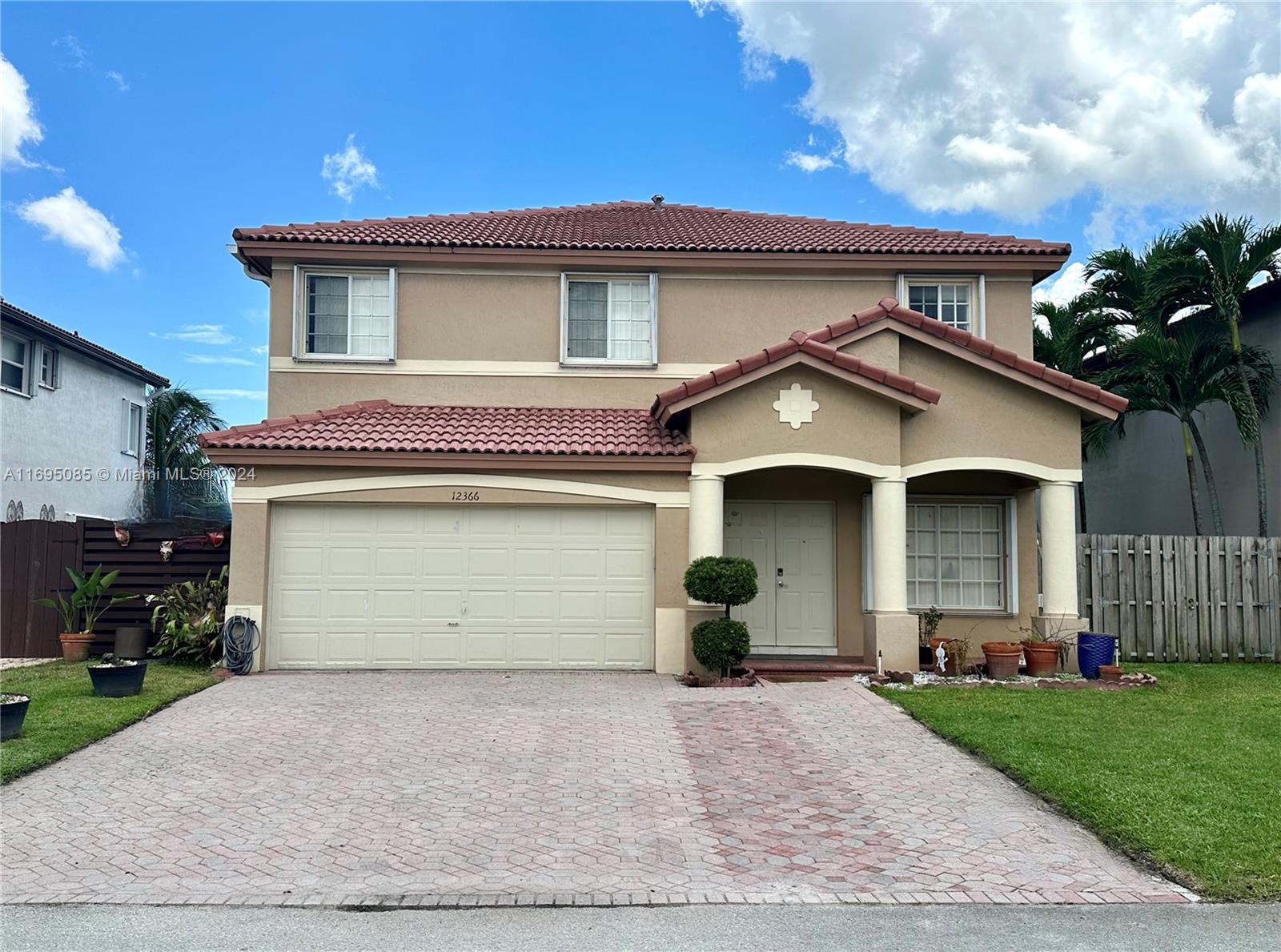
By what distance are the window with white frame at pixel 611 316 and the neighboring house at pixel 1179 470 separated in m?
10.2

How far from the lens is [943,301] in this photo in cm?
1627

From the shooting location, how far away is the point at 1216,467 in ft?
61.6

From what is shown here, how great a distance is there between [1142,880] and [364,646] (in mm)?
9958

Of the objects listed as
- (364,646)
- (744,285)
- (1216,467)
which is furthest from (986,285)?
(364,646)

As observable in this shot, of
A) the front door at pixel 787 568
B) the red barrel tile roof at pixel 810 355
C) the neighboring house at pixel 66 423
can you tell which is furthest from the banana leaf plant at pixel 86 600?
the front door at pixel 787 568

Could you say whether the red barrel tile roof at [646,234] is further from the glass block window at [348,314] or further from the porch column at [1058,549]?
the porch column at [1058,549]

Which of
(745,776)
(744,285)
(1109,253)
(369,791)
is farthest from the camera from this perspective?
(1109,253)

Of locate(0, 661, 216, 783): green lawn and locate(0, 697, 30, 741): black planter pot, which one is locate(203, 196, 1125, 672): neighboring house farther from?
locate(0, 697, 30, 741): black planter pot

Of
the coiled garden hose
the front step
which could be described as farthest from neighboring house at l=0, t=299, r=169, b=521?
the front step

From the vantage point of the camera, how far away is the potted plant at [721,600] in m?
12.1

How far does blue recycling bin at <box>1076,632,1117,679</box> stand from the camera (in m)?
13.0

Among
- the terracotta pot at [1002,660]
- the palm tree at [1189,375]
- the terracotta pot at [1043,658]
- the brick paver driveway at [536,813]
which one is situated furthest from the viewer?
the palm tree at [1189,375]

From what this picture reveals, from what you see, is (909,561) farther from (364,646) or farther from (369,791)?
(369,791)

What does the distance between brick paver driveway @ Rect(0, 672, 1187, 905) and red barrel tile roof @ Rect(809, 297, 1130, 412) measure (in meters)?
5.45
